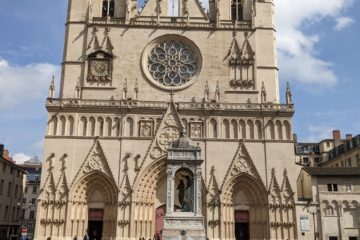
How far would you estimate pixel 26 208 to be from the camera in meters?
55.4

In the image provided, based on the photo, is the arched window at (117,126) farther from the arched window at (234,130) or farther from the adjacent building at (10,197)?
the adjacent building at (10,197)

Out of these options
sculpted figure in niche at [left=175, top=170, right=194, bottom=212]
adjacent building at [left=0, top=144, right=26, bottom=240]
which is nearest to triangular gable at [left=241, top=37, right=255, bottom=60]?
sculpted figure in niche at [left=175, top=170, right=194, bottom=212]

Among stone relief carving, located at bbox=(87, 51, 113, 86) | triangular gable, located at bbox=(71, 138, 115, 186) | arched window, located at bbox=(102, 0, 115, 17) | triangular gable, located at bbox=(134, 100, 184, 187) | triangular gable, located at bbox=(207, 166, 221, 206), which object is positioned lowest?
triangular gable, located at bbox=(207, 166, 221, 206)

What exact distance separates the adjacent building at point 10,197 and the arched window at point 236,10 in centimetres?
2594

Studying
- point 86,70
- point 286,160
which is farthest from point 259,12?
point 86,70

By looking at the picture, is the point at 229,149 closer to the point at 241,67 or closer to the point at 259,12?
the point at 241,67

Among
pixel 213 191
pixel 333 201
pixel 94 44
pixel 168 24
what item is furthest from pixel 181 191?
pixel 168 24

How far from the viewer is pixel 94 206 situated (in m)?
32.4

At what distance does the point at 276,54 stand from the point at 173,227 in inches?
945

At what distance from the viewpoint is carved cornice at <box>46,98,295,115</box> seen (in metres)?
33.3

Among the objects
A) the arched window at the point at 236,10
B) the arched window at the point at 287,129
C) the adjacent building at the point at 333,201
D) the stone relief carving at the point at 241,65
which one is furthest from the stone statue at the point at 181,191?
the arched window at the point at 236,10

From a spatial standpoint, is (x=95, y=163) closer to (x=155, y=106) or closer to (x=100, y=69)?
(x=155, y=106)

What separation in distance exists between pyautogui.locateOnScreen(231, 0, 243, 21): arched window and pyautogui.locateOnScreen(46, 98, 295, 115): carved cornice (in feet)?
30.4

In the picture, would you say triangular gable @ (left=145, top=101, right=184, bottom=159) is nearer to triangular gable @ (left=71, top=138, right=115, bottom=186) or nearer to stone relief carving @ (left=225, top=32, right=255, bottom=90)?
triangular gable @ (left=71, top=138, right=115, bottom=186)
